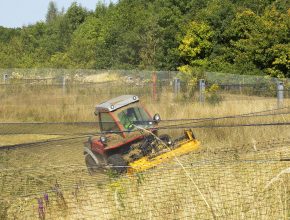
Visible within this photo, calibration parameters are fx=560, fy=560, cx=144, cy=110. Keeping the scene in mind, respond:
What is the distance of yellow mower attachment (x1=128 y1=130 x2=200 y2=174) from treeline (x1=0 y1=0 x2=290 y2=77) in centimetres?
1681

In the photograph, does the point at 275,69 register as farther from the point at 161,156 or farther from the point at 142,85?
the point at 161,156

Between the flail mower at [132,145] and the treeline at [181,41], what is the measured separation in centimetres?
1546

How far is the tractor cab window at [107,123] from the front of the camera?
36.6ft

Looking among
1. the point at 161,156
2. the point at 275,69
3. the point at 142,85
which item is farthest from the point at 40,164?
the point at 275,69

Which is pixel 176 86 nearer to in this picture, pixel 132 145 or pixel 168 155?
pixel 132 145

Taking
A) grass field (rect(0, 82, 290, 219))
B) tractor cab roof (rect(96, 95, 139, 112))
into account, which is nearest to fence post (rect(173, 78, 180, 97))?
tractor cab roof (rect(96, 95, 139, 112))

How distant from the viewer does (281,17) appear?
28375 millimetres

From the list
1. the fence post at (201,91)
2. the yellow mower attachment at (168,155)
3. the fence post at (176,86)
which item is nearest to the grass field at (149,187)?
the yellow mower attachment at (168,155)

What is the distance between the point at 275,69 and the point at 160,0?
18.7m

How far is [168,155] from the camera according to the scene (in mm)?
8703

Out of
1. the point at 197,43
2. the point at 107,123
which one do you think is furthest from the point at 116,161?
the point at 197,43

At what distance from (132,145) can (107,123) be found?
2011mm

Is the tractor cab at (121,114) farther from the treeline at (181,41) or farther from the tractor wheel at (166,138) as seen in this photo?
the treeline at (181,41)

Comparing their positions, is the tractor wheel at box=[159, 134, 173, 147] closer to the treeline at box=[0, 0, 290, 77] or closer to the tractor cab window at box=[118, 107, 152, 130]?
the tractor cab window at box=[118, 107, 152, 130]
